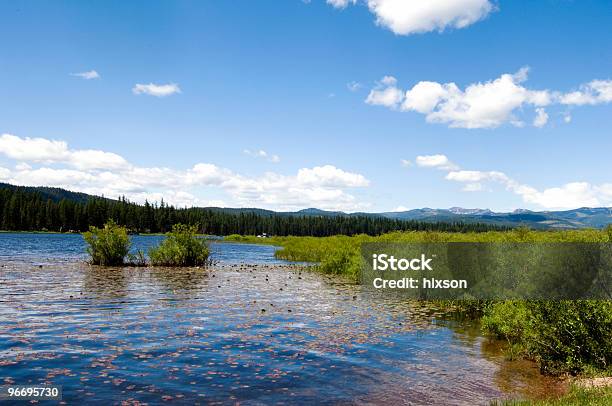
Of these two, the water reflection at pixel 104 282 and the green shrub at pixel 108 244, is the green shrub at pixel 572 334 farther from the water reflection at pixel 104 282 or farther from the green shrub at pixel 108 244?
the green shrub at pixel 108 244

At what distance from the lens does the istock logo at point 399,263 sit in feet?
122

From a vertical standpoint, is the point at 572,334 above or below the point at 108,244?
below

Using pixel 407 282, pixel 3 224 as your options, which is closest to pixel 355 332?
pixel 407 282

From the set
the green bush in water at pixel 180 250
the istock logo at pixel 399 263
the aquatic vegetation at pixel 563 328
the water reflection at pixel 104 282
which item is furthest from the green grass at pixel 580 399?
the green bush in water at pixel 180 250

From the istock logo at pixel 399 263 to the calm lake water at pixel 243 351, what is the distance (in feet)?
11.0

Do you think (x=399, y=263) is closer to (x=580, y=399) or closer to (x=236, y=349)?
(x=236, y=349)

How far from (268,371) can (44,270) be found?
43.2m

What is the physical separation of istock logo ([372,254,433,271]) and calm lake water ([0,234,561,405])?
11.0ft

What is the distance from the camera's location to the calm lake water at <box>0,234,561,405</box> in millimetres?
16109

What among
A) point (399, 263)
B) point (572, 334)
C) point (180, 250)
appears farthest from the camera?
point (180, 250)

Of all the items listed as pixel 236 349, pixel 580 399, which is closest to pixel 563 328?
pixel 580 399

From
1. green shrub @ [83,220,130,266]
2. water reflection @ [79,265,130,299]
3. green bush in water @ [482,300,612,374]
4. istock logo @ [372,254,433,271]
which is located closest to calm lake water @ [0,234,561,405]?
water reflection @ [79,265,130,299]

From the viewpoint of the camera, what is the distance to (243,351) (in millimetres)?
21078

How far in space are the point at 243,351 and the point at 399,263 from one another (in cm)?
2281
